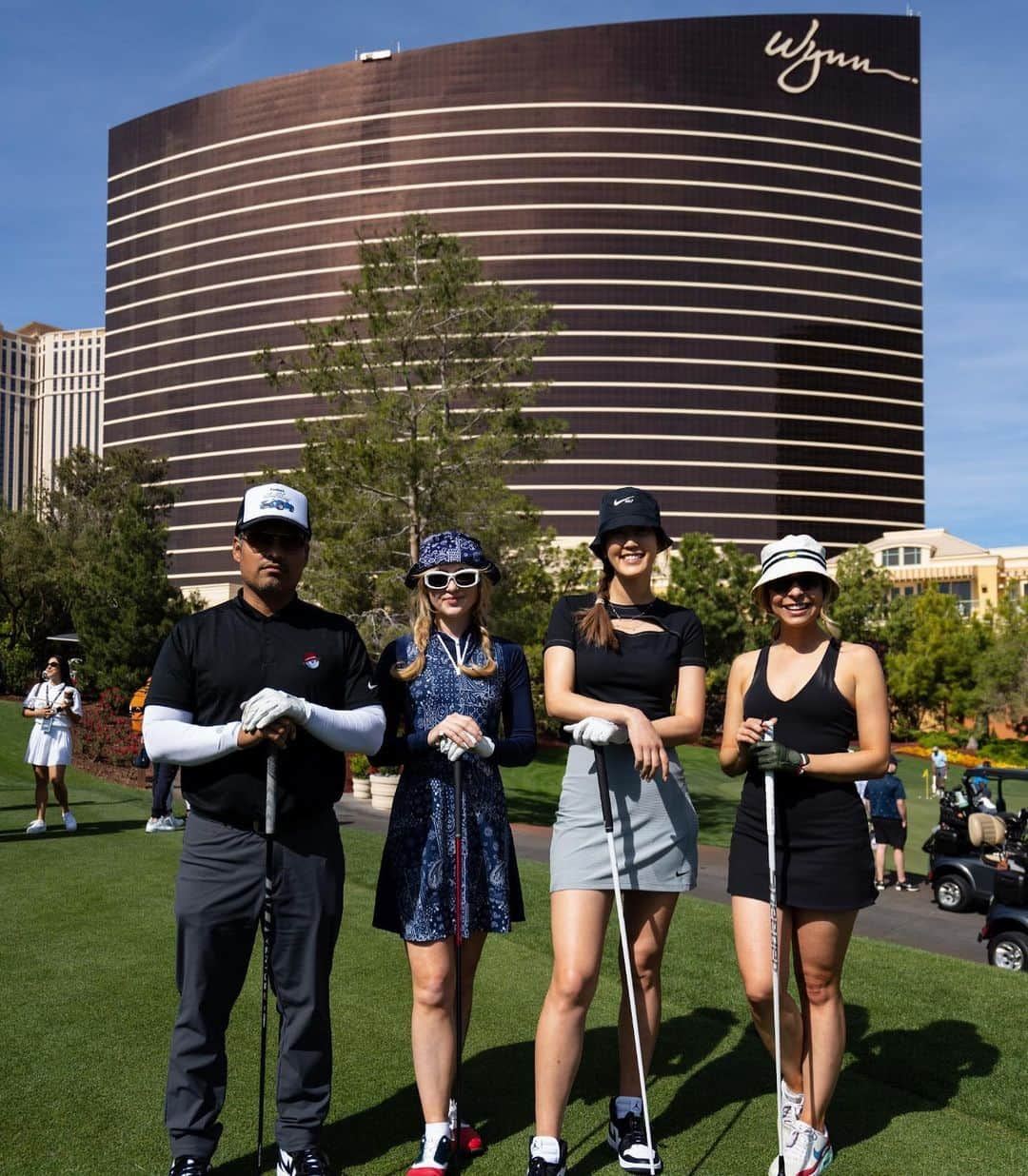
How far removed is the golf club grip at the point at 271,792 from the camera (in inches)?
134

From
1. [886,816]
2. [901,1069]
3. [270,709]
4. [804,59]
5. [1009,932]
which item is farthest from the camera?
[804,59]

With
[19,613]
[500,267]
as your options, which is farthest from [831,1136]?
[500,267]

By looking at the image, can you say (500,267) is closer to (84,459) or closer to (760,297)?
(760,297)

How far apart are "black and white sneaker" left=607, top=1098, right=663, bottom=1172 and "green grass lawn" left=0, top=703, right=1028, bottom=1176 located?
2.4 inches

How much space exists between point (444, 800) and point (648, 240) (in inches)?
3853

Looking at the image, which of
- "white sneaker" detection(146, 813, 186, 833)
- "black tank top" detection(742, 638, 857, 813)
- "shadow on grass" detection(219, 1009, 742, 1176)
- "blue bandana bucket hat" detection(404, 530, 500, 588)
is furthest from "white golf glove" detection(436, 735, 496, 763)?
"white sneaker" detection(146, 813, 186, 833)

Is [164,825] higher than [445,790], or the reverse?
[445,790]

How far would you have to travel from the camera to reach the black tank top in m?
3.85

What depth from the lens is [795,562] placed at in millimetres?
3941

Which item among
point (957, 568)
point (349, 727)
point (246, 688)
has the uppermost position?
point (957, 568)

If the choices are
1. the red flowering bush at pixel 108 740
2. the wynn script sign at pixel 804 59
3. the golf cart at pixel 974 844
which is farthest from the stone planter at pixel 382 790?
the wynn script sign at pixel 804 59

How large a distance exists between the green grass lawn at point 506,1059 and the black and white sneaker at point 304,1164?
0.62ft

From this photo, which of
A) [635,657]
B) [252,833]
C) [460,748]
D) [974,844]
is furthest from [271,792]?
[974,844]

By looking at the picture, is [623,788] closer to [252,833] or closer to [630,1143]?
[630,1143]
